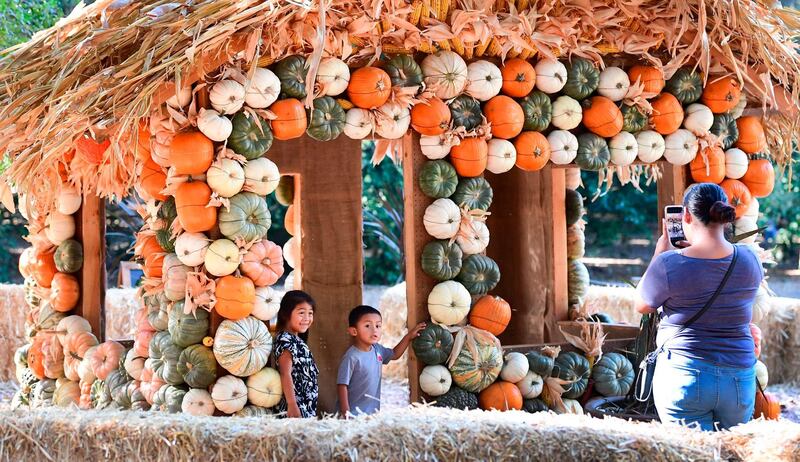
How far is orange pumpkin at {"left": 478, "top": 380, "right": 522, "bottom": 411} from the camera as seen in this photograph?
7617 millimetres

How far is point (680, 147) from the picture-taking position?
26.7 ft

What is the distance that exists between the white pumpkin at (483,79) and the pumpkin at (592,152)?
34.0 inches

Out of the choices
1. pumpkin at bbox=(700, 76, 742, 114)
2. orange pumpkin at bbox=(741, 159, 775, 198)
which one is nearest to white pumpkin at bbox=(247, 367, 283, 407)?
pumpkin at bbox=(700, 76, 742, 114)

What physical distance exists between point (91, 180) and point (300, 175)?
1.67 m

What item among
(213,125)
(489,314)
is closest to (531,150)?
(489,314)

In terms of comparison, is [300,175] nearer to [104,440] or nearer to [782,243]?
[104,440]

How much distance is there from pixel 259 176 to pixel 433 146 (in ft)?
4.58

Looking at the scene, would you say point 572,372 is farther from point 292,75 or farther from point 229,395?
point 292,75

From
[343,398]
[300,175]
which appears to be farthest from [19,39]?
[343,398]

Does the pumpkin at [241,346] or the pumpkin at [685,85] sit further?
the pumpkin at [685,85]

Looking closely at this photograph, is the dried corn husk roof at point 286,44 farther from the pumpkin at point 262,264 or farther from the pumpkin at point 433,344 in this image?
the pumpkin at point 433,344

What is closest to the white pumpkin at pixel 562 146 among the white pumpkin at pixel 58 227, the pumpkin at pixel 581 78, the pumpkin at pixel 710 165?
the pumpkin at pixel 581 78

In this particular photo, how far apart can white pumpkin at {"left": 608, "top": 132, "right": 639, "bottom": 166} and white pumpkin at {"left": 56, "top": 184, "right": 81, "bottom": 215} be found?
441cm

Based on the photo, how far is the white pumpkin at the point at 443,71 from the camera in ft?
24.2
